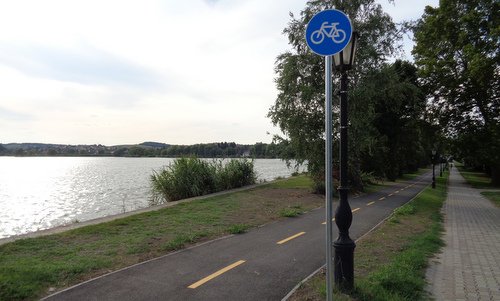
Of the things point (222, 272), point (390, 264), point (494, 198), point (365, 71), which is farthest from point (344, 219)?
point (494, 198)

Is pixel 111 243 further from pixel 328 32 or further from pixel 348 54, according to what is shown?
pixel 328 32

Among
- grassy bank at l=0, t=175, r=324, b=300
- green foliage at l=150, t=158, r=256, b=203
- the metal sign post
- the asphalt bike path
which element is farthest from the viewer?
green foliage at l=150, t=158, r=256, b=203

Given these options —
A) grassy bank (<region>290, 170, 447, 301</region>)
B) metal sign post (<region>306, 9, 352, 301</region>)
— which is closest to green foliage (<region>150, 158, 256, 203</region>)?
grassy bank (<region>290, 170, 447, 301</region>)

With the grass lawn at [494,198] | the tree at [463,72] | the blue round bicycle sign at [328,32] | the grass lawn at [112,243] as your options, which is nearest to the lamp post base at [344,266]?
the blue round bicycle sign at [328,32]

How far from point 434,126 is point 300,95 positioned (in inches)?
822

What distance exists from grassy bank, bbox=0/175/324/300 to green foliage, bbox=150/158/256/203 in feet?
11.0

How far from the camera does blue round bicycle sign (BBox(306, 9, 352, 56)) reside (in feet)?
13.5

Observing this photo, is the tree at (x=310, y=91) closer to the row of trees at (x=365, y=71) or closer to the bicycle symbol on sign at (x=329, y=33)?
the row of trees at (x=365, y=71)

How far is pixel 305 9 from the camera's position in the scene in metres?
20.9

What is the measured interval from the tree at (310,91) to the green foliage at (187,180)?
4.23 m

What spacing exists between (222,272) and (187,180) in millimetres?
11888

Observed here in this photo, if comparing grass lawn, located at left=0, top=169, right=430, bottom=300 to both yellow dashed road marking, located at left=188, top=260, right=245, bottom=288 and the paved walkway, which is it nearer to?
yellow dashed road marking, located at left=188, top=260, right=245, bottom=288

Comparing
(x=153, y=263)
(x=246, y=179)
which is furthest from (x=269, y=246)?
(x=246, y=179)

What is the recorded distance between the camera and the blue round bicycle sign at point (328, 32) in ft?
13.5
